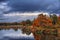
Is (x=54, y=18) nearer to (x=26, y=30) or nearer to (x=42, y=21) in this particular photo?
(x=42, y=21)

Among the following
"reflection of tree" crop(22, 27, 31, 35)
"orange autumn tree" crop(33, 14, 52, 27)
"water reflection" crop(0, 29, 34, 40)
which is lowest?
"water reflection" crop(0, 29, 34, 40)

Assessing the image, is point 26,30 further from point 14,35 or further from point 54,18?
point 54,18

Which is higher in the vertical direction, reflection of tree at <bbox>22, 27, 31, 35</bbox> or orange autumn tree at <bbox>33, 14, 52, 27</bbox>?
orange autumn tree at <bbox>33, 14, 52, 27</bbox>

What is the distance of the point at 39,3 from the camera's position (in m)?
2.54

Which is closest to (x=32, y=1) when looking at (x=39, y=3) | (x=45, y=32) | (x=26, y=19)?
(x=39, y=3)

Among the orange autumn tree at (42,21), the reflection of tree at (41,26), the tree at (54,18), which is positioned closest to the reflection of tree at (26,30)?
the reflection of tree at (41,26)

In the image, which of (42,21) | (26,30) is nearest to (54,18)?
(42,21)

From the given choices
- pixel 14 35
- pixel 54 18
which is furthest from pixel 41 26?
pixel 14 35

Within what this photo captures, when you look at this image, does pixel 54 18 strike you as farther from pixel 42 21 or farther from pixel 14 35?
pixel 14 35

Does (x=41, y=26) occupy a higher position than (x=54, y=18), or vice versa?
(x=54, y=18)

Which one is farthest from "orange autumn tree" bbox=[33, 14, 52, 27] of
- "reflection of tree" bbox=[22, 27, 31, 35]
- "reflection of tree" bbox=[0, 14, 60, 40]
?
"reflection of tree" bbox=[22, 27, 31, 35]

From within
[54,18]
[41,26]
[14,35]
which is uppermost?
[54,18]

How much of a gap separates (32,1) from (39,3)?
4.3 inches

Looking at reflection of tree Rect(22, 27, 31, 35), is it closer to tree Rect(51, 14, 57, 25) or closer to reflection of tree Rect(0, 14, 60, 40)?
reflection of tree Rect(0, 14, 60, 40)
